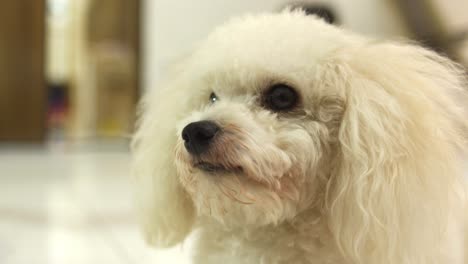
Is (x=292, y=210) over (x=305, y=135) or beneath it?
beneath

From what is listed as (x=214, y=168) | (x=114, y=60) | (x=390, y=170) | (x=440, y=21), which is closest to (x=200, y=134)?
(x=214, y=168)

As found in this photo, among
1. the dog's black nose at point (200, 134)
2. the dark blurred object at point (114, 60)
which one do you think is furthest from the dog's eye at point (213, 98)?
the dark blurred object at point (114, 60)

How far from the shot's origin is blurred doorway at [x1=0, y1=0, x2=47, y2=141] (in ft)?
13.8

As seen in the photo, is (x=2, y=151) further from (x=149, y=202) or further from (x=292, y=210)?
(x=292, y=210)

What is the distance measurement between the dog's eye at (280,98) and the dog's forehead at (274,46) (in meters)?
0.03

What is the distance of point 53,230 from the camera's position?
168 cm

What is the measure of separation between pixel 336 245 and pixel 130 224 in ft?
3.46

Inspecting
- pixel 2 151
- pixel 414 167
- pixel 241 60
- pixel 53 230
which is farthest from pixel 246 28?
pixel 2 151

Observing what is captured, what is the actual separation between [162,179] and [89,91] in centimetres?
427

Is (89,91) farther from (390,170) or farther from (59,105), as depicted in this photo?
(390,170)

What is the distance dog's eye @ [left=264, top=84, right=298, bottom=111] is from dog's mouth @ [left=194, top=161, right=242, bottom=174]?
0.13m

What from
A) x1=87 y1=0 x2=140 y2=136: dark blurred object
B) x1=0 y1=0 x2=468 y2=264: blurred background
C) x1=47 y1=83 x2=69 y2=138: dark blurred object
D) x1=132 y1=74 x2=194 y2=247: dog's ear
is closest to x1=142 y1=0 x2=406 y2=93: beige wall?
x1=0 y1=0 x2=468 y2=264: blurred background

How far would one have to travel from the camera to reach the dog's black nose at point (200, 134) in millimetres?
807

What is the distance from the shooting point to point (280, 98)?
0.88 meters
